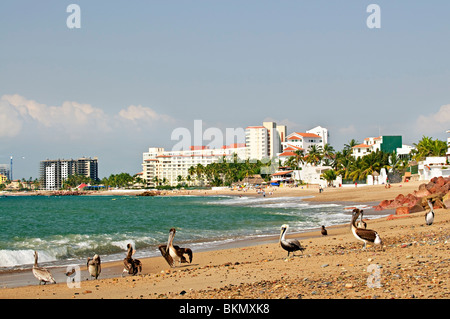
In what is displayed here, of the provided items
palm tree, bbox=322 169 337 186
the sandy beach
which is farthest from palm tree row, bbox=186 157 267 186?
the sandy beach

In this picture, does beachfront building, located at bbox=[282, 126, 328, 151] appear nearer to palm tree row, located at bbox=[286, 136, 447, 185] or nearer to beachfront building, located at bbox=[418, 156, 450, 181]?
palm tree row, located at bbox=[286, 136, 447, 185]

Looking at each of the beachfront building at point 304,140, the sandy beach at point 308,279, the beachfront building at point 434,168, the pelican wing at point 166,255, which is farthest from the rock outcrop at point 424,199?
the beachfront building at point 304,140

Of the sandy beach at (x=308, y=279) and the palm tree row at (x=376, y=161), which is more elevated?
the palm tree row at (x=376, y=161)

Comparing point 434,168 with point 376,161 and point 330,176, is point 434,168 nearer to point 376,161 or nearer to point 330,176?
point 376,161

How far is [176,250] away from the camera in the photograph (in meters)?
13.5

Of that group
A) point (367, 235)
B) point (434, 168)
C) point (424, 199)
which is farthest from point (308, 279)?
point (434, 168)

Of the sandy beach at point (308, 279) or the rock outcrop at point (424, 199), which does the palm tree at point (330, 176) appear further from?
the sandy beach at point (308, 279)

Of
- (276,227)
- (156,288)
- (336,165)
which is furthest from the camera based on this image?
(336,165)
